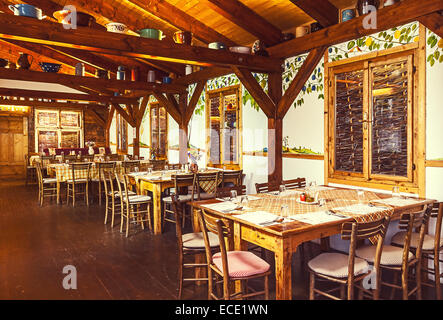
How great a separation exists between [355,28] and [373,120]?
3.65ft

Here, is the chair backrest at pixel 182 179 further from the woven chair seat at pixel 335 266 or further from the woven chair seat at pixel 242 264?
the woven chair seat at pixel 335 266

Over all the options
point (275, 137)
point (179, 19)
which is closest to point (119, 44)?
point (179, 19)

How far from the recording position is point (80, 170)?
7.21 meters

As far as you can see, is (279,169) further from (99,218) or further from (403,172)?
(99,218)

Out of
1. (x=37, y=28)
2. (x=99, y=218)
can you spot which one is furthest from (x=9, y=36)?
(x=99, y=218)

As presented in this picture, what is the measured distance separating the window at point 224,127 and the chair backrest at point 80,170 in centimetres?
270

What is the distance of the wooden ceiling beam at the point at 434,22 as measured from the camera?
310cm

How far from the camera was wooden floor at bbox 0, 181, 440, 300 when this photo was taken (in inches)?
117

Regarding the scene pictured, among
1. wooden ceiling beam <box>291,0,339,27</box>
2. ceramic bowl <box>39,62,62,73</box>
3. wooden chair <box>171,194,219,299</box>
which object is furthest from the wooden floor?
ceramic bowl <box>39,62,62,73</box>

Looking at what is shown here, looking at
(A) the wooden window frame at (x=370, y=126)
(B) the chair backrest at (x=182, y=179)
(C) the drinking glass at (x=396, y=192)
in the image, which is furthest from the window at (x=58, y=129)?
(C) the drinking glass at (x=396, y=192)

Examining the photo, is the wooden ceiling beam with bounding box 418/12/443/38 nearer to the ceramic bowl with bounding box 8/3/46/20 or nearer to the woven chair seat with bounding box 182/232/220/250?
the woven chair seat with bounding box 182/232/220/250

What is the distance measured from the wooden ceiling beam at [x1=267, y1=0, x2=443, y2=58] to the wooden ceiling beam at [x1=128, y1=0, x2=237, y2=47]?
1164mm

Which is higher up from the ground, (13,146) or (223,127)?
(223,127)

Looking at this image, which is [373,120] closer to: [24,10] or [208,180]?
[208,180]
